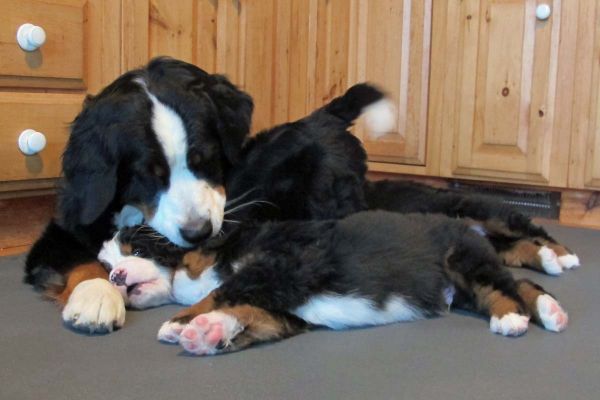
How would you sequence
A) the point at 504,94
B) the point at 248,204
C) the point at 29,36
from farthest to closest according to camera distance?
1. the point at 504,94
2. the point at 29,36
3. the point at 248,204

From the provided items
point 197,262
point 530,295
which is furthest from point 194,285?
point 530,295

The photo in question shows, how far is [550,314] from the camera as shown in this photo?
1.38m

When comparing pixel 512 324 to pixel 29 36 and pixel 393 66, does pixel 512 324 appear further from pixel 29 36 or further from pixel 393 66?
pixel 393 66

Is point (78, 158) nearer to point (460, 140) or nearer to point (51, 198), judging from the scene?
point (51, 198)

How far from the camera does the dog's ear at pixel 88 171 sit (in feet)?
5.24

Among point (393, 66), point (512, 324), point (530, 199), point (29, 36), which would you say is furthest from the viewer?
point (393, 66)

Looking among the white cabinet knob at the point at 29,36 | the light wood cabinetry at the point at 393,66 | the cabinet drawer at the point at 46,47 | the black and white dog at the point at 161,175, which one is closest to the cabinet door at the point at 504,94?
the light wood cabinetry at the point at 393,66

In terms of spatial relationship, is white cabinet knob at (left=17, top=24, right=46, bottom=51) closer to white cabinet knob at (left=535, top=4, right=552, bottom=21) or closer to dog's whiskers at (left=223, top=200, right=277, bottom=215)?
dog's whiskers at (left=223, top=200, right=277, bottom=215)

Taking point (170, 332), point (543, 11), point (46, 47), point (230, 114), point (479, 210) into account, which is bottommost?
point (170, 332)

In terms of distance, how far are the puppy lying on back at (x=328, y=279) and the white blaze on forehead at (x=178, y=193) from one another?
55 millimetres

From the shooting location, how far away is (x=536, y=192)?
286 cm

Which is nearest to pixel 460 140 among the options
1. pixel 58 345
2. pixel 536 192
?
pixel 536 192

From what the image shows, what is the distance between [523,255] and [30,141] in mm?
1403

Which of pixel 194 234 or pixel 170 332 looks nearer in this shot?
pixel 170 332
